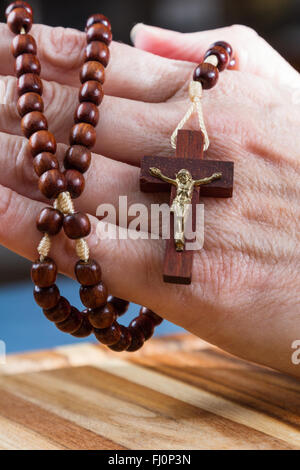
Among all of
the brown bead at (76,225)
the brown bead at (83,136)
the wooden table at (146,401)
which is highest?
the brown bead at (83,136)

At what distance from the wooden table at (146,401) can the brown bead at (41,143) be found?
322 millimetres

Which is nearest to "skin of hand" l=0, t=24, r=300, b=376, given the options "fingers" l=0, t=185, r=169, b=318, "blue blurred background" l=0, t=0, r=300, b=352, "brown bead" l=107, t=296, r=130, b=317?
"fingers" l=0, t=185, r=169, b=318

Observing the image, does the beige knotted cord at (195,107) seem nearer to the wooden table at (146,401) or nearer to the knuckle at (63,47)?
the knuckle at (63,47)

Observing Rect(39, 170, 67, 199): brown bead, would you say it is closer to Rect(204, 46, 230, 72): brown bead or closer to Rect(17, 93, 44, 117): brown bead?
Rect(17, 93, 44, 117): brown bead

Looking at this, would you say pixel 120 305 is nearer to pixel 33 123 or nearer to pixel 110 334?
pixel 110 334

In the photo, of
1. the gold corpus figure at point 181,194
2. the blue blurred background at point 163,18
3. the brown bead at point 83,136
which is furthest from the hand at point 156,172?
the blue blurred background at point 163,18

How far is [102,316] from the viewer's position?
0.74 m

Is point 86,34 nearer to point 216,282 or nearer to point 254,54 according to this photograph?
point 254,54

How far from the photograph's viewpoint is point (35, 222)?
747 mm

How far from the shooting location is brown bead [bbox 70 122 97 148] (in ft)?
2.59

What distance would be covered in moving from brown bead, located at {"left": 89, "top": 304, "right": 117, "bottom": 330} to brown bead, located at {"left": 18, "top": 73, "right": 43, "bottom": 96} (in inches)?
12.7

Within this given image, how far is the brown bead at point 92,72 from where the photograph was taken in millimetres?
857

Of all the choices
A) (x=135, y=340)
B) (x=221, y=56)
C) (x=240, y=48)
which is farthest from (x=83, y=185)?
(x=240, y=48)
